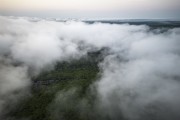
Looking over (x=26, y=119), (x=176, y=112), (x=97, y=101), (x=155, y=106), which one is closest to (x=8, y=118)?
(x=26, y=119)

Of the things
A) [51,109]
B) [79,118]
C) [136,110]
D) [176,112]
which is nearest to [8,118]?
[51,109]

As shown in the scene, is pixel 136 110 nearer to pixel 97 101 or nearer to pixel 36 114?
pixel 97 101

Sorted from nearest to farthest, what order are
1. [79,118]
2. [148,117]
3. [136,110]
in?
[79,118], [148,117], [136,110]

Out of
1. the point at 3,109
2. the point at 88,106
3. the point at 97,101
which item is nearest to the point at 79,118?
the point at 88,106

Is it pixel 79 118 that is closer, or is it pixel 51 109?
pixel 79 118

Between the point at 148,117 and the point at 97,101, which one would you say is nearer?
the point at 148,117

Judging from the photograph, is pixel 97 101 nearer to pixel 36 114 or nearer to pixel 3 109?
pixel 36 114

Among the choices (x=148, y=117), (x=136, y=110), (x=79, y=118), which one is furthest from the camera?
(x=136, y=110)

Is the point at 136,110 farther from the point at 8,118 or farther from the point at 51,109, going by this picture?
the point at 8,118
